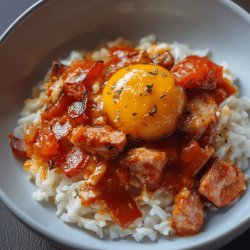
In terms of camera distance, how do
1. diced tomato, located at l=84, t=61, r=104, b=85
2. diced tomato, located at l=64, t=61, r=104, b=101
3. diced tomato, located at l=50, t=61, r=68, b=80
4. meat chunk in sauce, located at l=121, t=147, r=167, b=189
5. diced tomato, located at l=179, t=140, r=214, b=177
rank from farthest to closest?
diced tomato, located at l=50, t=61, r=68, b=80 < diced tomato, located at l=84, t=61, r=104, b=85 < diced tomato, located at l=64, t=61, r=104, b=101 < diced tomato, located at l=179, t=140, r=214, b=177 < meat chunk in sauce, located at l=121, t=147, r=167, b=189

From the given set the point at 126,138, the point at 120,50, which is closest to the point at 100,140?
the point at 126,138

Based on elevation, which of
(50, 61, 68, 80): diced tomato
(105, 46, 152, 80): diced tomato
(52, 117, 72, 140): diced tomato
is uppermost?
(105, 46, 152, 80): diced tomato

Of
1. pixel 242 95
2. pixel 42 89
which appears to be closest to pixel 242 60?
pixel 242 95

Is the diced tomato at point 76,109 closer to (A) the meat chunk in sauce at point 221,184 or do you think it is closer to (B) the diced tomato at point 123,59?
(B) the diced tomato at point 123,59

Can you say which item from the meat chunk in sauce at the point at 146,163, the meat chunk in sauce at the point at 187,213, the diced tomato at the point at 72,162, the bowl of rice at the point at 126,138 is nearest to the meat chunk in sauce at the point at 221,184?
the bowl of rice at the point at 126,138

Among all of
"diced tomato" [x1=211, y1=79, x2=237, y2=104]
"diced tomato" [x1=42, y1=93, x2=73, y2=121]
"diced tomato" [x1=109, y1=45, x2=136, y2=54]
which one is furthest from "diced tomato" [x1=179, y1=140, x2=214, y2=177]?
"diced tomato" [x1=109, y1=45, x2=136, y2=54]

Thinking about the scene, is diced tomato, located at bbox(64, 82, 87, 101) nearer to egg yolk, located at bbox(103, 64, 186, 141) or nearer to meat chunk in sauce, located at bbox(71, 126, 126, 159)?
egg yolk, located at bbox(103, 64, 186, 141)

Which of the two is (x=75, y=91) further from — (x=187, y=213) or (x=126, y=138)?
(x=187, y=213)

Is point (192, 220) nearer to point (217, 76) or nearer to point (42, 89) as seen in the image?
point (217, 76)
